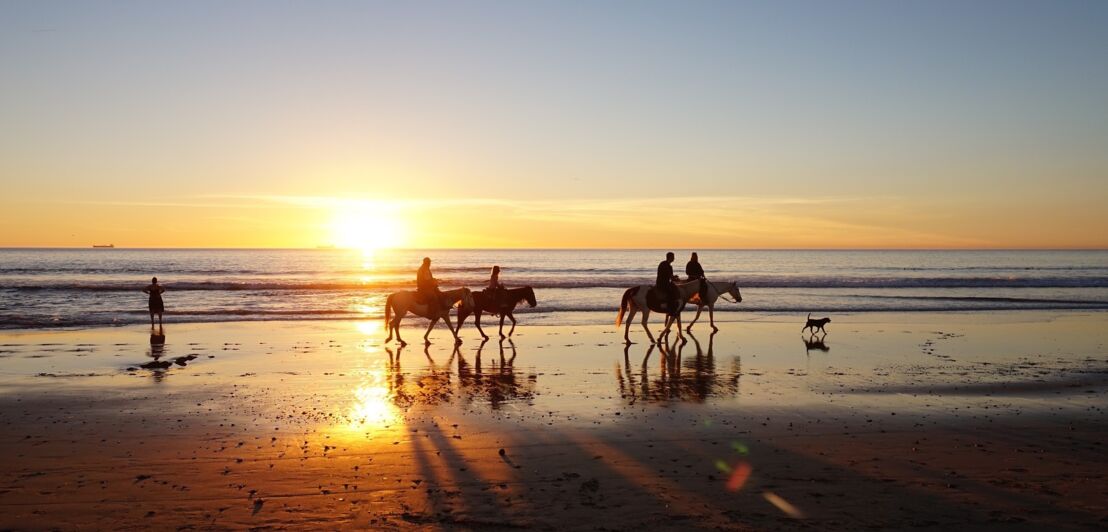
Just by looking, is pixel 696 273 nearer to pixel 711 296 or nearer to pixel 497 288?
pixel 711 296

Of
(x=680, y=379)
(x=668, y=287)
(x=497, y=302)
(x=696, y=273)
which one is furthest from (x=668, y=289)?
(x=680, y=379)

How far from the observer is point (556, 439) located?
8.19 m

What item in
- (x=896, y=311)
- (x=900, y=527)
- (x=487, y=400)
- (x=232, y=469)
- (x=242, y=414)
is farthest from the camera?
(x=896, y=311)

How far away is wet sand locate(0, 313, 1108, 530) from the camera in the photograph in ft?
19.5

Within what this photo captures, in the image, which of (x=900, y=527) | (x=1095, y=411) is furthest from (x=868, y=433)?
(x=1095, y=411)

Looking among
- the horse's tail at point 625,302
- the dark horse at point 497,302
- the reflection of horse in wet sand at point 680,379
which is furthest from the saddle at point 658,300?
the dark horse at point 497,302

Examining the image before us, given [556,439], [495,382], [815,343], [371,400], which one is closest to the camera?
[556,439]

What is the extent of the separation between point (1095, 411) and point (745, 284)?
39000mm

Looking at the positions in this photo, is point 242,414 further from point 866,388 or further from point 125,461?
point 866,388

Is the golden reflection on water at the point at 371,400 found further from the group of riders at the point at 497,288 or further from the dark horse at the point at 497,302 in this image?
the dark horse at the point at 497,302

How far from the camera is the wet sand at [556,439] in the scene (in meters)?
5.95

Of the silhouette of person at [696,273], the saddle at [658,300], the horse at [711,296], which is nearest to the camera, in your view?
the saddle at [658,300]

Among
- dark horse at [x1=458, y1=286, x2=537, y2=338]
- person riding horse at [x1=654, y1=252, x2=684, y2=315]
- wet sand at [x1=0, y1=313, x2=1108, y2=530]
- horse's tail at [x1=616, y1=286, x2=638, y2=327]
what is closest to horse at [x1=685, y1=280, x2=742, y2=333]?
person riding horse at [x1=654, y1=252, x2=684, y2=315]

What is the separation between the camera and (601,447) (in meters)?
7.82
